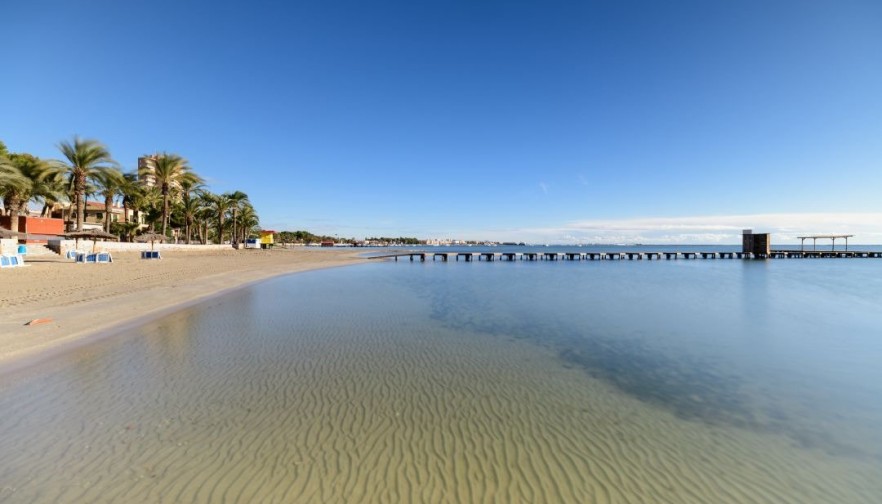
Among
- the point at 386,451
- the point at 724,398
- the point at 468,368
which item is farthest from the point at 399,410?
the point at 724,398

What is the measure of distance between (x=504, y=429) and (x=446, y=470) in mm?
1358

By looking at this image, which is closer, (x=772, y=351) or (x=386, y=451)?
(x=386, y=451)

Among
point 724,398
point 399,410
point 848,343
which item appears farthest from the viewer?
point 848,343

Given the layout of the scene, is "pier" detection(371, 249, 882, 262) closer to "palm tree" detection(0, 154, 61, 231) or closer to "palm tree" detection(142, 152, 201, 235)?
"palm tree" detection(142, 152, 201, 235)

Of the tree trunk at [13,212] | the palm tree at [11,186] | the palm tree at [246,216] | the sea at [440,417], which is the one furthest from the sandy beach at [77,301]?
the palm tree at [246,216]

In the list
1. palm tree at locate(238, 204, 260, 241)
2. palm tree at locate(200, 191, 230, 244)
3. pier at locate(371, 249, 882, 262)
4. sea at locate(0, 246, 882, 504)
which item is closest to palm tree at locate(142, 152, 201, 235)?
palm tree at locate(200, 191, 230, 244)

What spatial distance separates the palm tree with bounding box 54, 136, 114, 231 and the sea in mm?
36268

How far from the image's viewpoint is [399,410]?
19.3 feet

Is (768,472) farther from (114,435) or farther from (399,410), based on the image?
(114,435)

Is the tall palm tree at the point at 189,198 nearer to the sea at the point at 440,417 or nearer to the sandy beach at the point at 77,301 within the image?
the sandy beach at the point at 77,301

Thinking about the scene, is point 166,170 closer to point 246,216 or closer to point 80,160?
point 80,160

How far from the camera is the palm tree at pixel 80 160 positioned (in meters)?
35.1

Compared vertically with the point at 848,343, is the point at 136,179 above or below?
above

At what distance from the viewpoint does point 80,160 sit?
35.4 m
